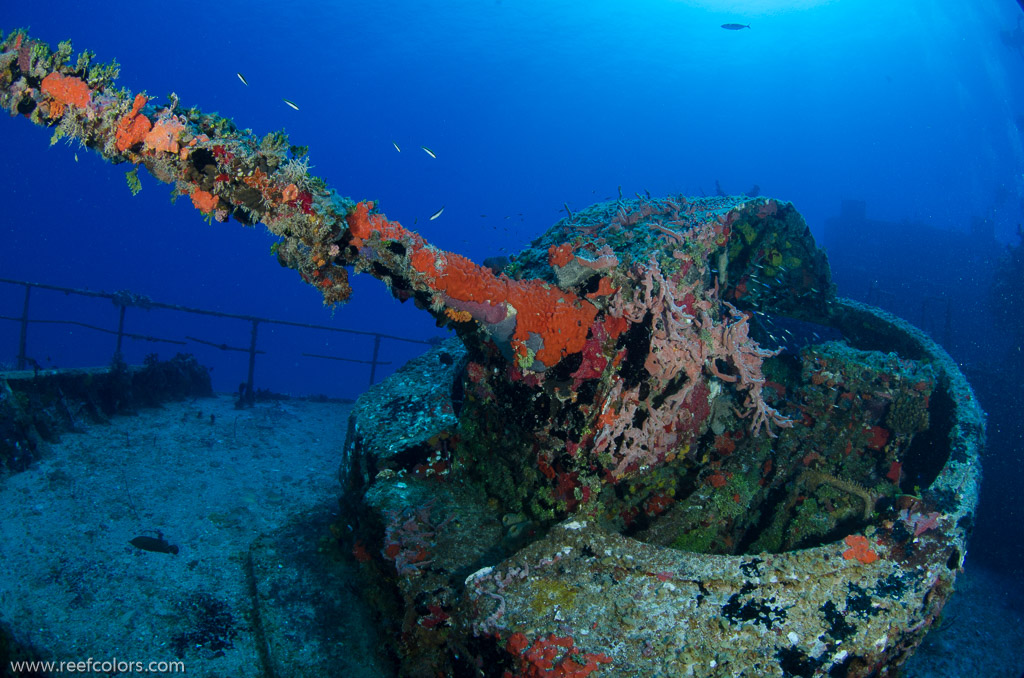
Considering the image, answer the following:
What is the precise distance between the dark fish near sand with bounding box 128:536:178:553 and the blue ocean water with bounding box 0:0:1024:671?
1827 inches

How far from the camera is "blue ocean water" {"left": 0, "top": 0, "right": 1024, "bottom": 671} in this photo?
73250 millimetres

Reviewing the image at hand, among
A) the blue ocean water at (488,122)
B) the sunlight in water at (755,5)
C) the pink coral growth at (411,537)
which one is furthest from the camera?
the blue ocean water at (488,122)

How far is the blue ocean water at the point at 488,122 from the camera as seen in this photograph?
73.2 meters

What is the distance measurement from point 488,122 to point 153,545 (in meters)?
128

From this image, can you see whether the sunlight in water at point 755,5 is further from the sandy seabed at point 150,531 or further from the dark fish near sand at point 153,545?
the dark fish near sand at point 153,545

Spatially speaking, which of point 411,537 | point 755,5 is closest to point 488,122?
point 755,5

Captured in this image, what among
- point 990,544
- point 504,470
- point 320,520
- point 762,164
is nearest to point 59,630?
point 320,520

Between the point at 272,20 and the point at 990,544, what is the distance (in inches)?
3799

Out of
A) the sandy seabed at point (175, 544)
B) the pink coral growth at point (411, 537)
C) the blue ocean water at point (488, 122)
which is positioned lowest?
the sandy seabed at point (175, 544)

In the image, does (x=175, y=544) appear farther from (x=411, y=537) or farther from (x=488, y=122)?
(x=488, y=122)

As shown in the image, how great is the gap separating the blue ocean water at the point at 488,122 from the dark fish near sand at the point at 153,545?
46.4m

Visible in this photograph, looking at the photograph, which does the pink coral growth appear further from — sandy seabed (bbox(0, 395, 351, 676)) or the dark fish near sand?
the dark fish near sand

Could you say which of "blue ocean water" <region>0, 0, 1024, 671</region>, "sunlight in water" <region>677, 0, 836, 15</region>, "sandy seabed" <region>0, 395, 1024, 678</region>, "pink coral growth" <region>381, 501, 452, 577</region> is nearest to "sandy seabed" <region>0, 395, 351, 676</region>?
"sandy seabed" <region>0, 395, 1024, 678</region>

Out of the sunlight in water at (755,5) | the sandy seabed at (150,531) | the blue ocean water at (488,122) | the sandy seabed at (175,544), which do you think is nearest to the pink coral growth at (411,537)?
the sandy seabed at (175,544)
